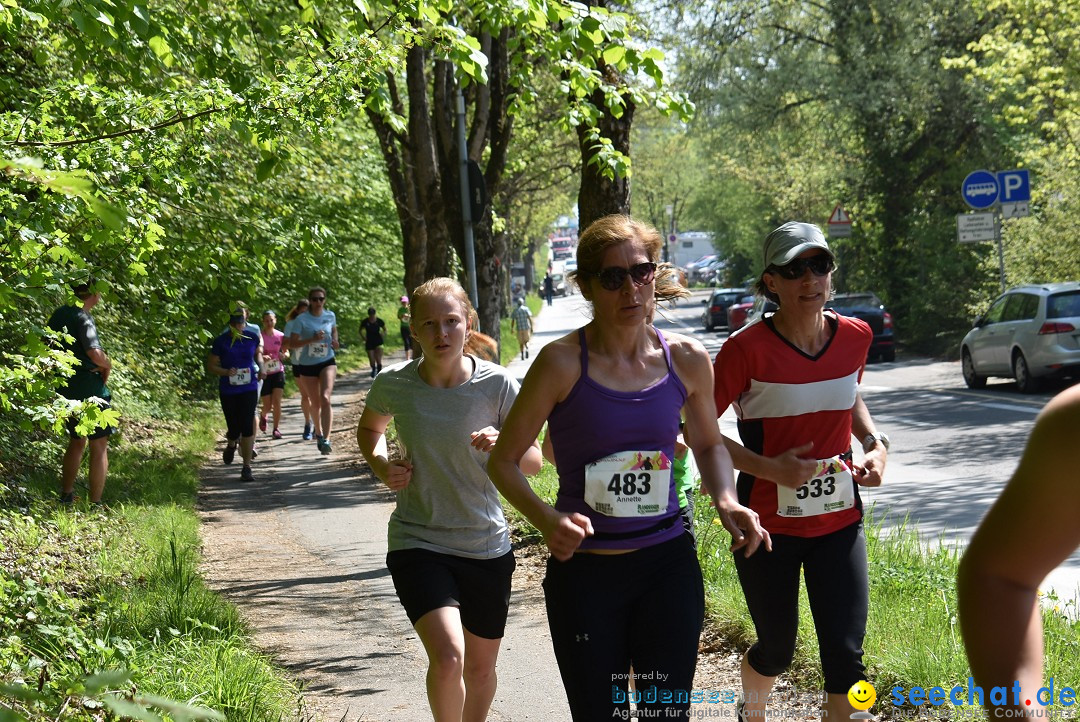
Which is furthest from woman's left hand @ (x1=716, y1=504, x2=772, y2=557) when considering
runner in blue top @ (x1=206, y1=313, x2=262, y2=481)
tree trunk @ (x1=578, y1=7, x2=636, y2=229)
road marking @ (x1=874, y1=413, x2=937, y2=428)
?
road marking @ (x1=874, y1=413, x2=937, y2=428)

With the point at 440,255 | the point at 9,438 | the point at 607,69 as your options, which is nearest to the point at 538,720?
the point at 607,69

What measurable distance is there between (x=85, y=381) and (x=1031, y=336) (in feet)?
45.7

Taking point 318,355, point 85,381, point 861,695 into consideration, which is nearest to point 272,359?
point 318,355

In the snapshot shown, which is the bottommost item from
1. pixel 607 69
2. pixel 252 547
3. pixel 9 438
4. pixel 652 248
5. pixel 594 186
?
pixel 252 547

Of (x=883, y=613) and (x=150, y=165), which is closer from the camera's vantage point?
(x=883, y=613)

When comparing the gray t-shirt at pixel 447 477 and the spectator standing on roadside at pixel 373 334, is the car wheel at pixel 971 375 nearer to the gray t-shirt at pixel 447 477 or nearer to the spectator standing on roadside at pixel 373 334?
the spectator standing on roadside at pixel 373 334

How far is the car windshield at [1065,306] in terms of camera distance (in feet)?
61.2

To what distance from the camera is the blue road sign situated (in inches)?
892

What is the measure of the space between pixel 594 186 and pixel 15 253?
4707 mm

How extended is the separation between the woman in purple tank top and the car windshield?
16.5 m

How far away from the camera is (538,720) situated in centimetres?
557

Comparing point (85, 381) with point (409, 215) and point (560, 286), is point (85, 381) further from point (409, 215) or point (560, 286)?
point (560, 286)

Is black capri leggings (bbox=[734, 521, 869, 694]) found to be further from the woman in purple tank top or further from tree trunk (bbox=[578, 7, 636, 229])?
tree trunk (bbox=[578, 7, 636, 229])

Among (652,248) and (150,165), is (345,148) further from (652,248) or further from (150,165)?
(652,248)
